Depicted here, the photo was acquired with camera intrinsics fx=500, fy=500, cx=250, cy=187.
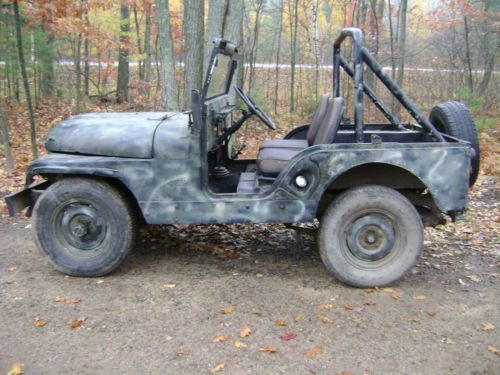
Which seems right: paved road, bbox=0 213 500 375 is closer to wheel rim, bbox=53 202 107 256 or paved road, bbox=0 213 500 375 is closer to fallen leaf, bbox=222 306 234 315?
fallen leaf, bbox=222 306 234 315

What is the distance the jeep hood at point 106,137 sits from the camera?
4.13m

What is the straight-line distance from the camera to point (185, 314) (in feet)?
12.2

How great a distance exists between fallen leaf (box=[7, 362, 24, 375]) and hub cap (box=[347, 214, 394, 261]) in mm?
2562

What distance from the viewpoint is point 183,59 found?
585 inches

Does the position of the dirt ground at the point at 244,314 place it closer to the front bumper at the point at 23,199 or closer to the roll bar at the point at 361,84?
the front bumper at the point at 23,199

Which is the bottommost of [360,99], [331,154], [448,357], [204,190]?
[448,357]

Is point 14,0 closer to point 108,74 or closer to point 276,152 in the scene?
point 276,152

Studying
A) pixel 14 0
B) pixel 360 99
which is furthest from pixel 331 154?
pixel 14 0

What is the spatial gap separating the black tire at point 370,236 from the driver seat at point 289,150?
0.53 m

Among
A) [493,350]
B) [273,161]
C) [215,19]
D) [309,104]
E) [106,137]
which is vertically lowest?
[493,350]

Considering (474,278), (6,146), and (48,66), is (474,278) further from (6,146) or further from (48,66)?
(48,66)

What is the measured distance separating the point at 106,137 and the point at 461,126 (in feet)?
10.3

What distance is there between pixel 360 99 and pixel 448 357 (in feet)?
6.66

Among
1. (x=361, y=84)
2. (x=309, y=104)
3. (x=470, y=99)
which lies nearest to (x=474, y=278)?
(x=361, y=84)
